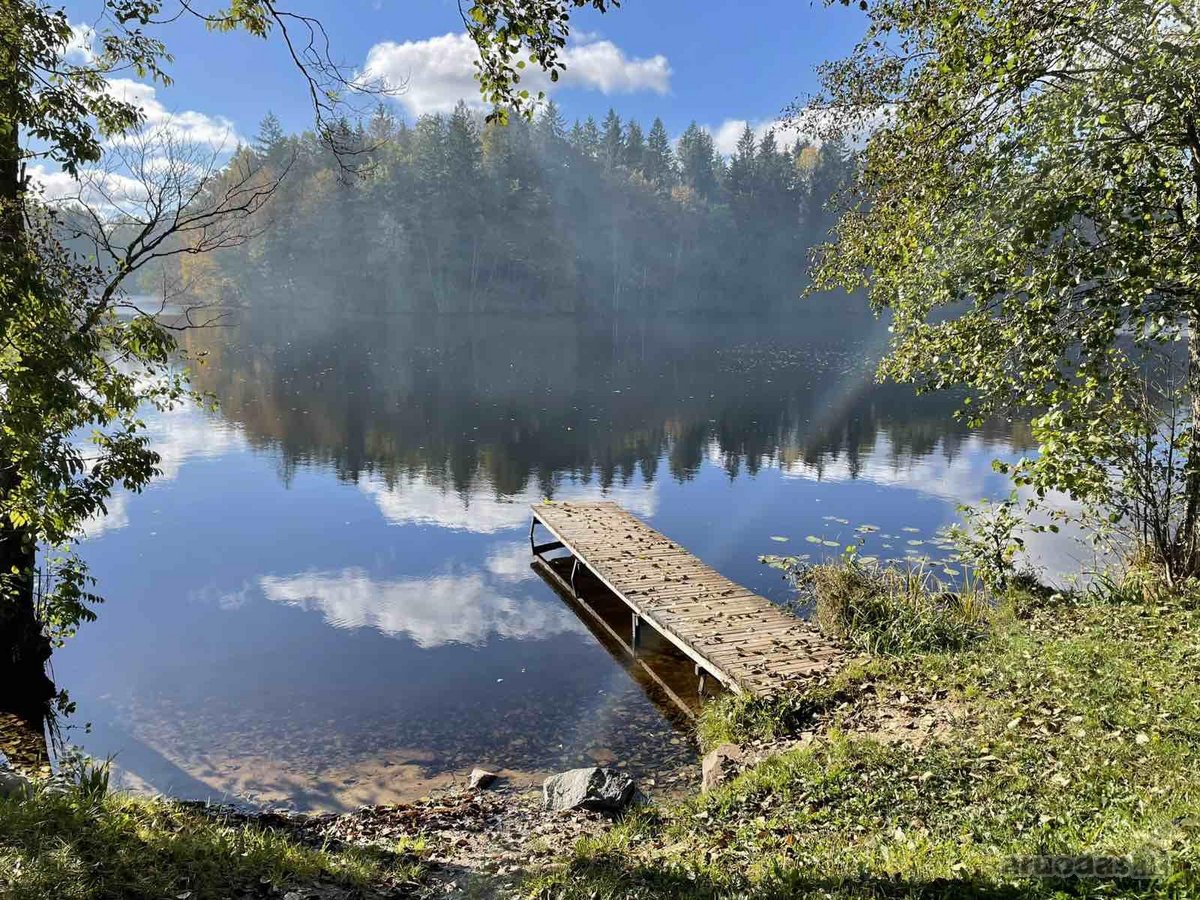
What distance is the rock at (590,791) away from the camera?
7406mm

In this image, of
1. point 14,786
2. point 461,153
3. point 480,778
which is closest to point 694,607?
point 480,778

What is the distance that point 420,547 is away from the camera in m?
17.4

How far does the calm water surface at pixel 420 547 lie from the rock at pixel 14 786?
3.11 metres

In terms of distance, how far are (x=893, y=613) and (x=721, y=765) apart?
14.6 ft

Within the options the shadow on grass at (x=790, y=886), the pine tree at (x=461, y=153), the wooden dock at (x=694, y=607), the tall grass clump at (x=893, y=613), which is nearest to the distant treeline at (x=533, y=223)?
the pine tree at (x=461, y=153)

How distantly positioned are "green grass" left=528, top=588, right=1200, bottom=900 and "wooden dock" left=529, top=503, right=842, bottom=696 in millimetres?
1377

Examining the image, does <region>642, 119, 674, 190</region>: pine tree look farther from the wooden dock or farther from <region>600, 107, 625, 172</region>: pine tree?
the wooden dock

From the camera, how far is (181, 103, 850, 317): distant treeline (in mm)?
78688

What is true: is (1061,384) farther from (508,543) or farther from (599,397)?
(599,397)

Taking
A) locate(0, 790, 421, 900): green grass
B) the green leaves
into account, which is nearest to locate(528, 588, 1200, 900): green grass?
locate(0, 790, 421, 900): green grass

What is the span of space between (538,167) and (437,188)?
1714cm

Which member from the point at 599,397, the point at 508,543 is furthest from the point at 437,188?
the point at 508,543

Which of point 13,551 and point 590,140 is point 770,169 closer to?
point 590,140

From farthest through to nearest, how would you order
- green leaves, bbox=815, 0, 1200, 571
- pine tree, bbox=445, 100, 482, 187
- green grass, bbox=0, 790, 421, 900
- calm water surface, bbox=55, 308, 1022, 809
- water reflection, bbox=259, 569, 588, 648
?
pine tree, bbox=445, 100, 482, 187 → water reflection, bbox=259, 569, 588, 648 → calm water surface, bbox=55, 308, 1022, 809 → green leaves, bbox=815, 0, 1200, 571 → green grass, bbox=0, 790, 421, 900
